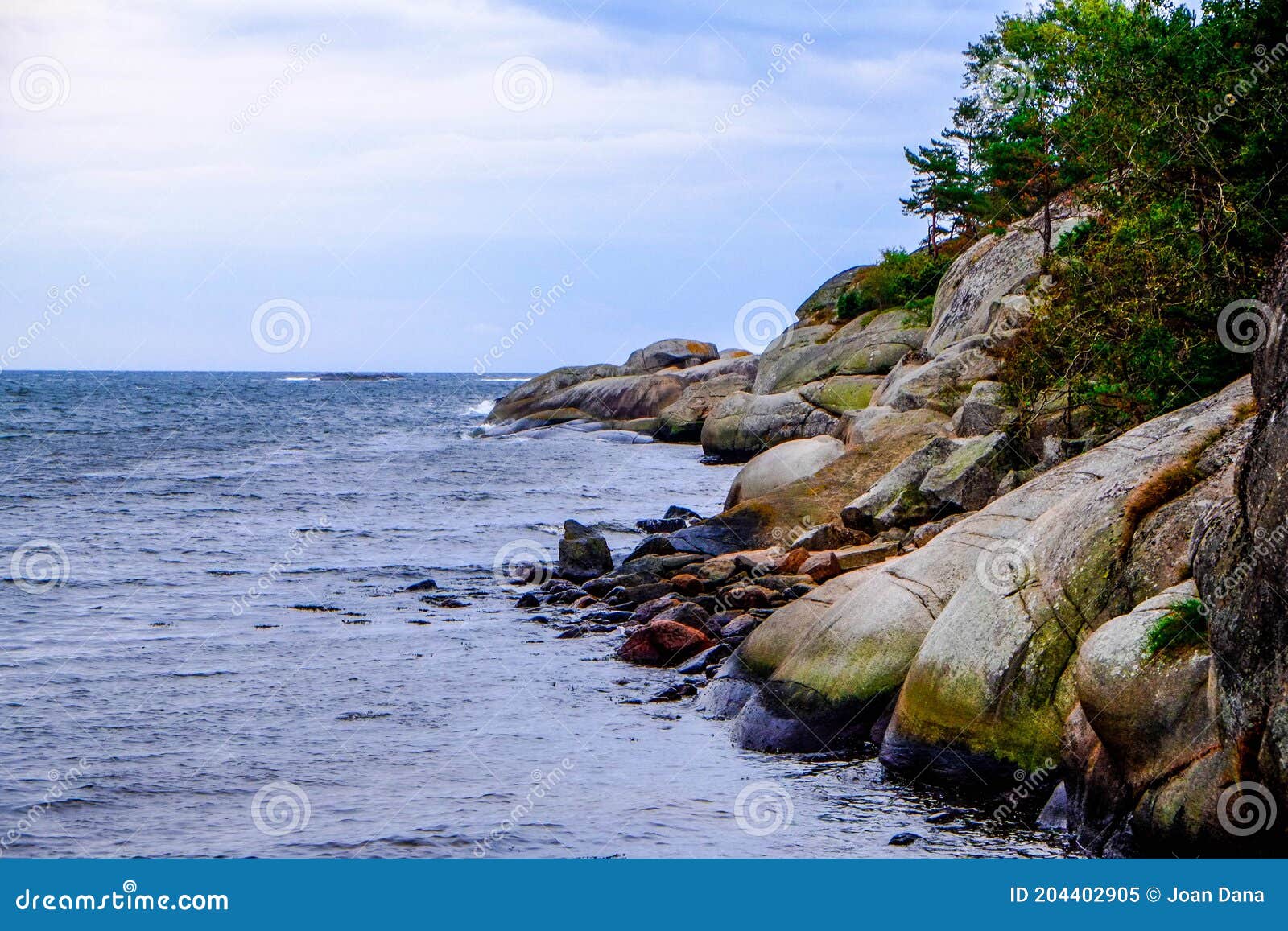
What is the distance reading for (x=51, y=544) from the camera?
3003cm

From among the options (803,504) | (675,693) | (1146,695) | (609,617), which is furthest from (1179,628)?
(803,504)

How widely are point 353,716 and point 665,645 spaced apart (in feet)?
15.7

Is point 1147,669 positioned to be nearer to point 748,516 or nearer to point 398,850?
point 398,850

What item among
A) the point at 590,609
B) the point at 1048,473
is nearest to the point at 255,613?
the point at 590,609

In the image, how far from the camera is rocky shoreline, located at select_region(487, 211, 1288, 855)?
29.3 feet

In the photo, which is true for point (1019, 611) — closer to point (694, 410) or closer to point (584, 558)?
point (584, 558)

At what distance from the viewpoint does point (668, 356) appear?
2965 inches

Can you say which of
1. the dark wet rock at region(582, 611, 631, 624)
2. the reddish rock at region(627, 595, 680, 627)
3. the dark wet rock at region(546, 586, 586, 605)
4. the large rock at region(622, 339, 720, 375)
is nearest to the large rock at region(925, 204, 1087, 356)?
the reddish rock at region(627, 595, 680, 627)

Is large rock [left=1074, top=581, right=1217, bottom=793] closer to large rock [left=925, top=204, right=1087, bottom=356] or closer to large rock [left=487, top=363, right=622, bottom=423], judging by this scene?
large rock [left=925, top=204, right=1087, bottom=356]

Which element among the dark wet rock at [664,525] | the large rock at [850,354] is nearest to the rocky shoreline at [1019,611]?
the dark wet rock at [664,525]

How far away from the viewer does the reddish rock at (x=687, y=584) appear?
69.2 feet

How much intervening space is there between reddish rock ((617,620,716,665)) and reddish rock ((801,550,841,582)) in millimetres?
2545

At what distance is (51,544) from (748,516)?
57.7 ft

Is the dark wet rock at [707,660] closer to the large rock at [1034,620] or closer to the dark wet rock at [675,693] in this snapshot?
the dark wet rock at [675,693]
